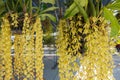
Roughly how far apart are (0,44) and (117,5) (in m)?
0.55

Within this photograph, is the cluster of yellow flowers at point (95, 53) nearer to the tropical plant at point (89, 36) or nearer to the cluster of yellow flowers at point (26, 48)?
the tropical plant at point (89, 36)

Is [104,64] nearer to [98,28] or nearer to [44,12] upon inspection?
[98,28]

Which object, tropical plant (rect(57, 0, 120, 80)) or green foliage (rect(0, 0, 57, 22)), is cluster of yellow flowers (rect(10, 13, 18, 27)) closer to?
green foliage (rect(0, 0, 57, 22))

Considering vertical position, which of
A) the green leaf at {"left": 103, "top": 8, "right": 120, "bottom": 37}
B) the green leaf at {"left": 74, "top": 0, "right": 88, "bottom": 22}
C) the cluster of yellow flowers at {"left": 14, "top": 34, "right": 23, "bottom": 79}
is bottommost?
the cluster of yellow flowers at {"left": 14, "top": 34, "right": 23, "bottom": 79}

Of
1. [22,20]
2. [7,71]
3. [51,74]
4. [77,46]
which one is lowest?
[51,74]

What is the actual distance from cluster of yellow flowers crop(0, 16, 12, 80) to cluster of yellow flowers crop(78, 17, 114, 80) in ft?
1.09

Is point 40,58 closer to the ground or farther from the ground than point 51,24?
closer to the ground

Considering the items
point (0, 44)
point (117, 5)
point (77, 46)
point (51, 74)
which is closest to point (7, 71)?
point (0, 44)

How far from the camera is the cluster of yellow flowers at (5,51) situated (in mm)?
1089

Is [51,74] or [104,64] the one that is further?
[51,74]

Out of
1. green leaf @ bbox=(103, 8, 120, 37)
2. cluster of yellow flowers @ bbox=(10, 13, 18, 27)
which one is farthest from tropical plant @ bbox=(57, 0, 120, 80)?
cluster of yellow flowers @ bbox=(10, 13, 18, 27)

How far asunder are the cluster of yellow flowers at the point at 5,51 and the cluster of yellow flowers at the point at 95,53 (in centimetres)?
33

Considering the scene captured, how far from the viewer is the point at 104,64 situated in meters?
1.02

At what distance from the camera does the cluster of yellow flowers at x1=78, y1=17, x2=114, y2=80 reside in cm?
100
